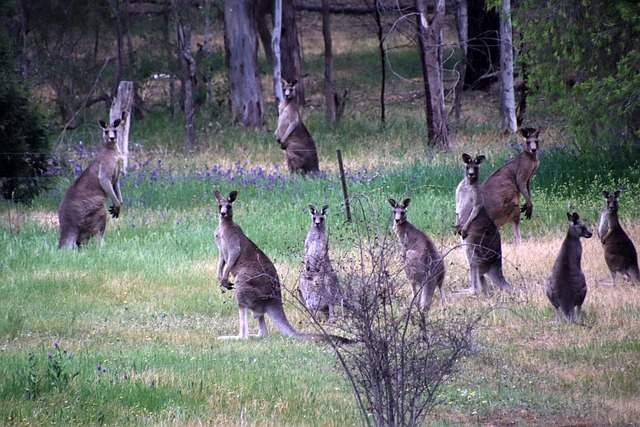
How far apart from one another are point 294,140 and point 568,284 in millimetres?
11432

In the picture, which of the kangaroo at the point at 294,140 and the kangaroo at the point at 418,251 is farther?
the kangaroo at the point at 294,140

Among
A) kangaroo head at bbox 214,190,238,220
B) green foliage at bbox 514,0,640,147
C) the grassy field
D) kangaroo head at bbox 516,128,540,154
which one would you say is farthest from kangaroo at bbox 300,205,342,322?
green foliage at bbox 514,0,640,147

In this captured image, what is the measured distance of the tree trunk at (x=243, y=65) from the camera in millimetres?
29141

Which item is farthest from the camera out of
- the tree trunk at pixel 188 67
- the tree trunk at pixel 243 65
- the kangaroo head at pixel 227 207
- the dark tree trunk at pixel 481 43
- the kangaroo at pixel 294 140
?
the dark tree trunk at pixel 481 43

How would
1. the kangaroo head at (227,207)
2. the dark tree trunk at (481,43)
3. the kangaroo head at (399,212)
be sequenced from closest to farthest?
the kangaroo head at (227,207), the kangaroo head at (399,212), the dark tree trunk at (481,43)

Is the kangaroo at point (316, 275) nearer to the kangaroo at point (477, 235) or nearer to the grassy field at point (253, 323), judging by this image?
the grassy field at point (253, 323)

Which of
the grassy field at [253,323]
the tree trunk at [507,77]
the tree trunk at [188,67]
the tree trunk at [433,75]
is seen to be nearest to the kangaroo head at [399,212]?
the grassy field at [253,323]

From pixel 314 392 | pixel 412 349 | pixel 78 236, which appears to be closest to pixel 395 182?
pixel 78 236

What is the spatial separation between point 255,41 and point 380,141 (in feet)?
21.1

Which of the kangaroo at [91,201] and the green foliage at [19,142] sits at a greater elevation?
the green foliage at [19,142]

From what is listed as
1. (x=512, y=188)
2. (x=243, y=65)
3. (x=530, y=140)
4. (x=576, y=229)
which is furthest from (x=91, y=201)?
(x=243, y=65)

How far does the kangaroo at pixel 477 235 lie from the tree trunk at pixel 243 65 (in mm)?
16084

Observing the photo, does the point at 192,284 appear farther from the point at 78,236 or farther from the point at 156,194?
the point at 156,194

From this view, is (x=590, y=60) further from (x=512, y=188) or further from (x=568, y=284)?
(x=568, y=284)
